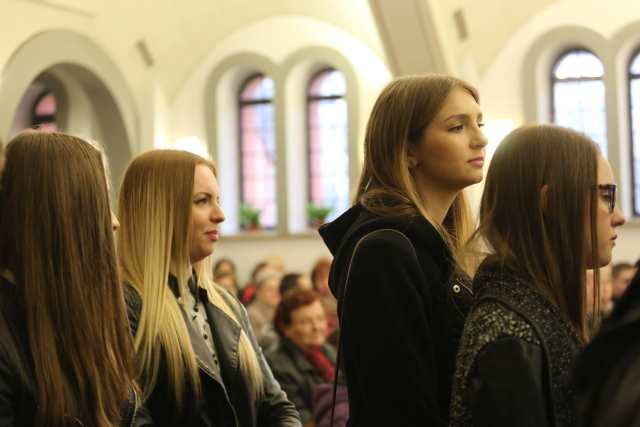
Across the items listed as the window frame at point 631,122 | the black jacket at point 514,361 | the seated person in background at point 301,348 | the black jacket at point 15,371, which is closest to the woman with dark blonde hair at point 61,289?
the black jacket at point 15,371

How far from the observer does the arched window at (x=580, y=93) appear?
1369 centimetres

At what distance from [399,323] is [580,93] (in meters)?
11.9

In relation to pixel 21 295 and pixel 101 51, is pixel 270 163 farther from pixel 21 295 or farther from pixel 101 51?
pixel 21 295

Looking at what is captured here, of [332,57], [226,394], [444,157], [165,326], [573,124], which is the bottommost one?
[226,394]

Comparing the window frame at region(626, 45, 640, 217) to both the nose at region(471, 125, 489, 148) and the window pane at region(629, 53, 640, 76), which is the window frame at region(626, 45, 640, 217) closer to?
the window pane at region(629, 53, 640, 76)

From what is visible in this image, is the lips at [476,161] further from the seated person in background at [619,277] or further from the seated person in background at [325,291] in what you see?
the seated person in background at [619,277]

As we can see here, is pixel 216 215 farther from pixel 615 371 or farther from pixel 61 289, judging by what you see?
pixel 615 371

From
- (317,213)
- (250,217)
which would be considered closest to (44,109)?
(250,217)

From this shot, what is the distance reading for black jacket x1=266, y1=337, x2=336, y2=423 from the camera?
5.87m

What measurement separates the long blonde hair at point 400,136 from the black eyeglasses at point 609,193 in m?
0.40

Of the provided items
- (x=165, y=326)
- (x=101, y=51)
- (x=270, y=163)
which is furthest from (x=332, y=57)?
(x=165, y=326)

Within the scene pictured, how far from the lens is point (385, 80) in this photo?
A: 14.4 m

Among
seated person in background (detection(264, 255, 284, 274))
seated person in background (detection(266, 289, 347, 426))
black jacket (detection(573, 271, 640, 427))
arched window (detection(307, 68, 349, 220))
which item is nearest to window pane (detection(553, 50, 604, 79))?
arched window (detection(307, 68, 349, 220))

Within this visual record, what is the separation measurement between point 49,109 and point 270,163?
324 cm
